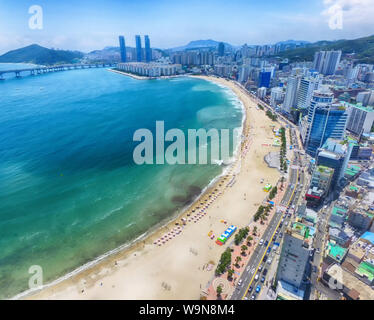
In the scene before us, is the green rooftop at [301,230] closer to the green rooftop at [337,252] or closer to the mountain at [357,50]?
the green rooftop at [337,252]

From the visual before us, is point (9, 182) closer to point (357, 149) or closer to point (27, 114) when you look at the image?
→ point (27, 114)

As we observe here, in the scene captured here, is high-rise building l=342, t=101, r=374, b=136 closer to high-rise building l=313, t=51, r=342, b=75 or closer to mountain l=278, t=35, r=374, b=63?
high-rise building l=313, t=51, r=342, b=75

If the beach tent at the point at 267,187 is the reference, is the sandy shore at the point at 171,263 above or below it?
below

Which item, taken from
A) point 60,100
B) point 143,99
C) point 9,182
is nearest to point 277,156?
point 9,182

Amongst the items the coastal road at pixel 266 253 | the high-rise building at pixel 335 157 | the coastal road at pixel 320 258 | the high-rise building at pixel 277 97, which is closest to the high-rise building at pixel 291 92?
the high-rise building at pixel 277 97

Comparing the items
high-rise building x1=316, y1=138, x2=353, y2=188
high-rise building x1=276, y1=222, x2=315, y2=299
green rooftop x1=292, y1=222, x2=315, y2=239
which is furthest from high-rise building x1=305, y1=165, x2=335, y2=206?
green rooftop x1=292, y1=222, x2=315, y2=239

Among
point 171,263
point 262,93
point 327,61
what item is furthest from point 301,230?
point 327,61

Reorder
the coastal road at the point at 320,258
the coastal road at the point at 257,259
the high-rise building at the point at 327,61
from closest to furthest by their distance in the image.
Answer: the coastal road at the point at 320,258 → the coastal road at the point at 257,259 → the high-rise building at the point at 327,61
